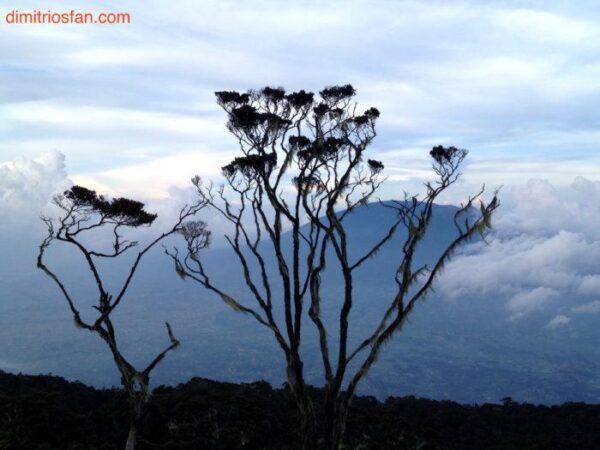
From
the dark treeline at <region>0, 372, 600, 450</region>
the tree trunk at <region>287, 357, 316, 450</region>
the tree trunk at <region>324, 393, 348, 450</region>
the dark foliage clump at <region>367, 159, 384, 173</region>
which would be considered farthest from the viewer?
the dark treeline at <region>0, 372, 600, 450</region>

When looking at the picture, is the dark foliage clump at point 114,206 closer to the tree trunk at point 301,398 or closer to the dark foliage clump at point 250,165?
the dark foliage clump at point 250,165

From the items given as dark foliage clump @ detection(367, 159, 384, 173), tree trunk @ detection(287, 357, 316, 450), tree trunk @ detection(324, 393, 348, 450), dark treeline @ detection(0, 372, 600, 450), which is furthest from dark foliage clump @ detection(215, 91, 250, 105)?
dark treeline @ detection(0, 372, 600, 450)

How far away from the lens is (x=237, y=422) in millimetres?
19359

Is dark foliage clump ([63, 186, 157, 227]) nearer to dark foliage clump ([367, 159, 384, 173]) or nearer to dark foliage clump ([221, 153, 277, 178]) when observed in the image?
dark foliage clump ([221, 153, 277, 178])

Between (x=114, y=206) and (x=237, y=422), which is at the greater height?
(x=114, y=206)

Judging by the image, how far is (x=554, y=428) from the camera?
80.5ft

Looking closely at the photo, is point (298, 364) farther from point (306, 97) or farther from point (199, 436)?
point (199, 436)

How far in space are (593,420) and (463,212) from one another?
1915 centimetres

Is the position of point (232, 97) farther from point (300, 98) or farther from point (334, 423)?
point (334, 423)

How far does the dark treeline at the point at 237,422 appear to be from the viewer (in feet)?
57.3

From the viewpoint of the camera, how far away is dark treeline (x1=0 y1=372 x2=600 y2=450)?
17.5 m

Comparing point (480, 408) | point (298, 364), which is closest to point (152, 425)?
point (298, 364)

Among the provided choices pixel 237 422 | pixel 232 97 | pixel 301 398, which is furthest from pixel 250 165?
pixel 237 422

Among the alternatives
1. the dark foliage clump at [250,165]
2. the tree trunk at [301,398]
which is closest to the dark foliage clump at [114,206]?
the dark foliage clump at [250,165]
